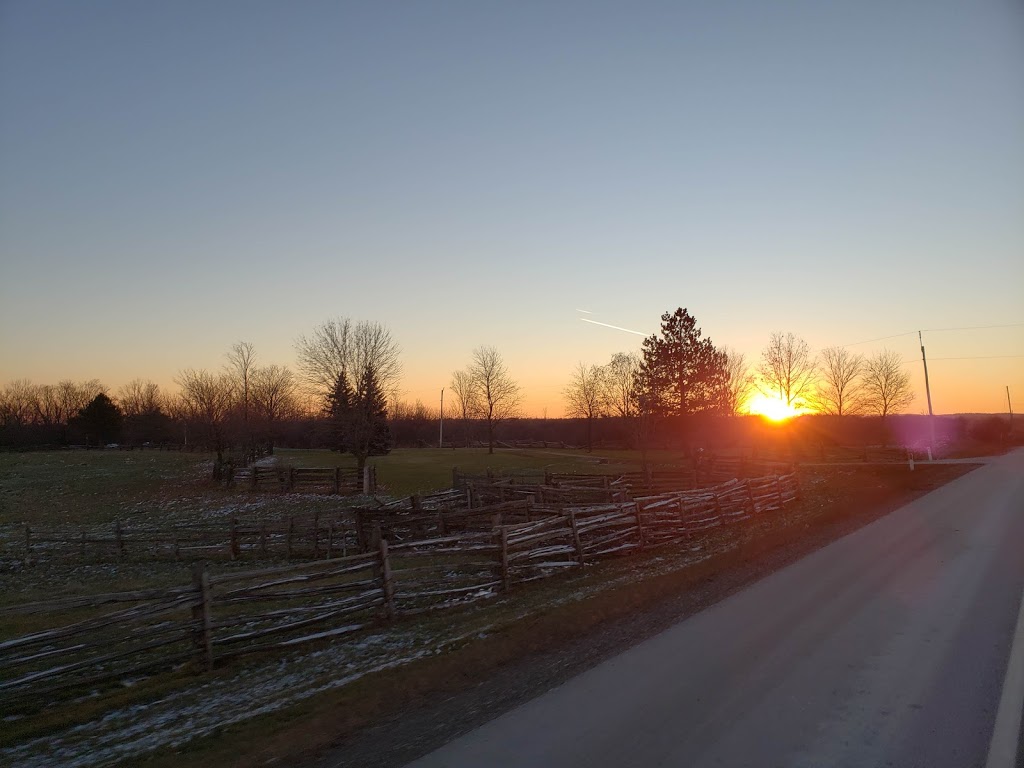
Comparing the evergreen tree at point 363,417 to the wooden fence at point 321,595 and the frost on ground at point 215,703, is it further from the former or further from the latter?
the frost on ground at point 215,703

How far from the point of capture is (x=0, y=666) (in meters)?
7.61

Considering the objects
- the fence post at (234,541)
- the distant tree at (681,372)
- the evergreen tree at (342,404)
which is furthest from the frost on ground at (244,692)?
the distant tree at (681,372)

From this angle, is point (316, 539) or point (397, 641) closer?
point (397, 641)

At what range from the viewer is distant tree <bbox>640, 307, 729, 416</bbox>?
176ft

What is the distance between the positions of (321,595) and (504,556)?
148 inches

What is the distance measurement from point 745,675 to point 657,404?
4807 cm

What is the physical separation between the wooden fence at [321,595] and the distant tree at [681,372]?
3399cm

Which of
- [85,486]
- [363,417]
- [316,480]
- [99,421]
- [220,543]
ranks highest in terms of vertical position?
[99,421]

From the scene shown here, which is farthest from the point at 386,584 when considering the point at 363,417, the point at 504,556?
the point at 363,417

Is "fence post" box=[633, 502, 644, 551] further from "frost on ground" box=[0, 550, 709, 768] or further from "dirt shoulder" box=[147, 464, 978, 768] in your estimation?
"frost on ground" box=[0, 550, 709, 768]

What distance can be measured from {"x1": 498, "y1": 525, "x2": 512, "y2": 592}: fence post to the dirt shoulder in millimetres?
731

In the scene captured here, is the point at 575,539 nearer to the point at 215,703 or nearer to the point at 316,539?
the point at 215,703

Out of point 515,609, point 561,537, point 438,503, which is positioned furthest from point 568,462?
point 515,609

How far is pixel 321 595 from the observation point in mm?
10250
